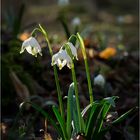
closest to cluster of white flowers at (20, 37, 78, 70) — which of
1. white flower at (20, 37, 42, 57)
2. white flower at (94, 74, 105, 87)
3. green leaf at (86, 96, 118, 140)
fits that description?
white flower at (20, 37, 42, 57)

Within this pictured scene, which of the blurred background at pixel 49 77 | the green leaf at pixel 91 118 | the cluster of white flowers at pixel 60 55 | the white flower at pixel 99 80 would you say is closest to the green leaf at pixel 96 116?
the green leaf at pixel 91 118

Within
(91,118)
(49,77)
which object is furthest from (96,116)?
(49,77)

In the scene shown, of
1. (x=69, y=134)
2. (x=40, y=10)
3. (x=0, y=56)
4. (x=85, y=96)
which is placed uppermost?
(x=40, y=10)

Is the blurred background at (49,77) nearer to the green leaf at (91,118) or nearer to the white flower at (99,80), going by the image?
the white flower at (99,80)

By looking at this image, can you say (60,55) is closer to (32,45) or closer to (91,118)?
(32,45)

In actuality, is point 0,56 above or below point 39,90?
above

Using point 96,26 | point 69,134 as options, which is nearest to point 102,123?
point 69,134

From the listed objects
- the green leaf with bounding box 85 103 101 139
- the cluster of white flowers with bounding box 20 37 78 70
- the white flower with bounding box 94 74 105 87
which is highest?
the cluster of white flowers with bounding box 20 37 78 70

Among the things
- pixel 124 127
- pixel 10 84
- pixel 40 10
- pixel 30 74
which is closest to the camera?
pixel 124 127

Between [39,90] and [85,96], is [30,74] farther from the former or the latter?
[85,96]

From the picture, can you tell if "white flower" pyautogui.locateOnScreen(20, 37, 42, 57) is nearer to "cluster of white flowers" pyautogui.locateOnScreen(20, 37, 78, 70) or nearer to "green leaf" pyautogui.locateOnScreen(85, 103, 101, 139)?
"cluster of white flowers" pyautogui.locateOnScreen(20, 37, 78, 70)

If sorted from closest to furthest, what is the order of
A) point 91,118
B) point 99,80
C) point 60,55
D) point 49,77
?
point 60,55 → point 91,118 → point 99,80 → point 49,77
